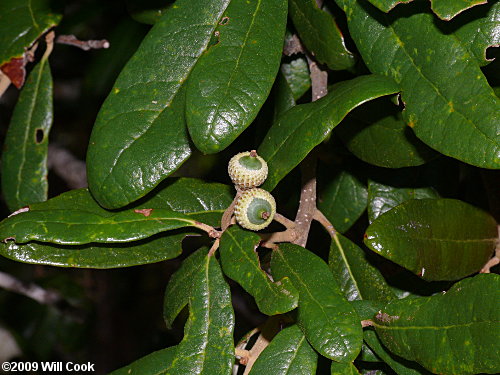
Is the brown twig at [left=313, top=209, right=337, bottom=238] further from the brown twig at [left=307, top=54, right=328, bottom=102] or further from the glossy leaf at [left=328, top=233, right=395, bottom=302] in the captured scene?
the brown twig at [left=307, top=54, right=328, bottom=102]

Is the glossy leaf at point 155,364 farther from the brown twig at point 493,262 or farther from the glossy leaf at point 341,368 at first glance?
the brown twig at point 493,262

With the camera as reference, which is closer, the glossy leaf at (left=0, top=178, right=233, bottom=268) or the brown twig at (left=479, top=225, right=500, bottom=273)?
the glossy leaf at (left=0, top=178, right=233, bottom=268)

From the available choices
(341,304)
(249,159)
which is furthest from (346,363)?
(249,159)

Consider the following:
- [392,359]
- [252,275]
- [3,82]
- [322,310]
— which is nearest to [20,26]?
[3,82]

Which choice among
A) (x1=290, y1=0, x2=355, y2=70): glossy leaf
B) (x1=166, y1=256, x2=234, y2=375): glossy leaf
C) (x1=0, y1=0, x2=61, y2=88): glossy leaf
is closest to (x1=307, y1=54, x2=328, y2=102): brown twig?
(x1=290, y1=0, x2=355, y2=70): glossy leaf

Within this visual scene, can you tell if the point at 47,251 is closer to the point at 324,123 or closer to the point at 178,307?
the point at 178,307

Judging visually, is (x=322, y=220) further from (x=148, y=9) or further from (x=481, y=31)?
(x=148, y=9)
